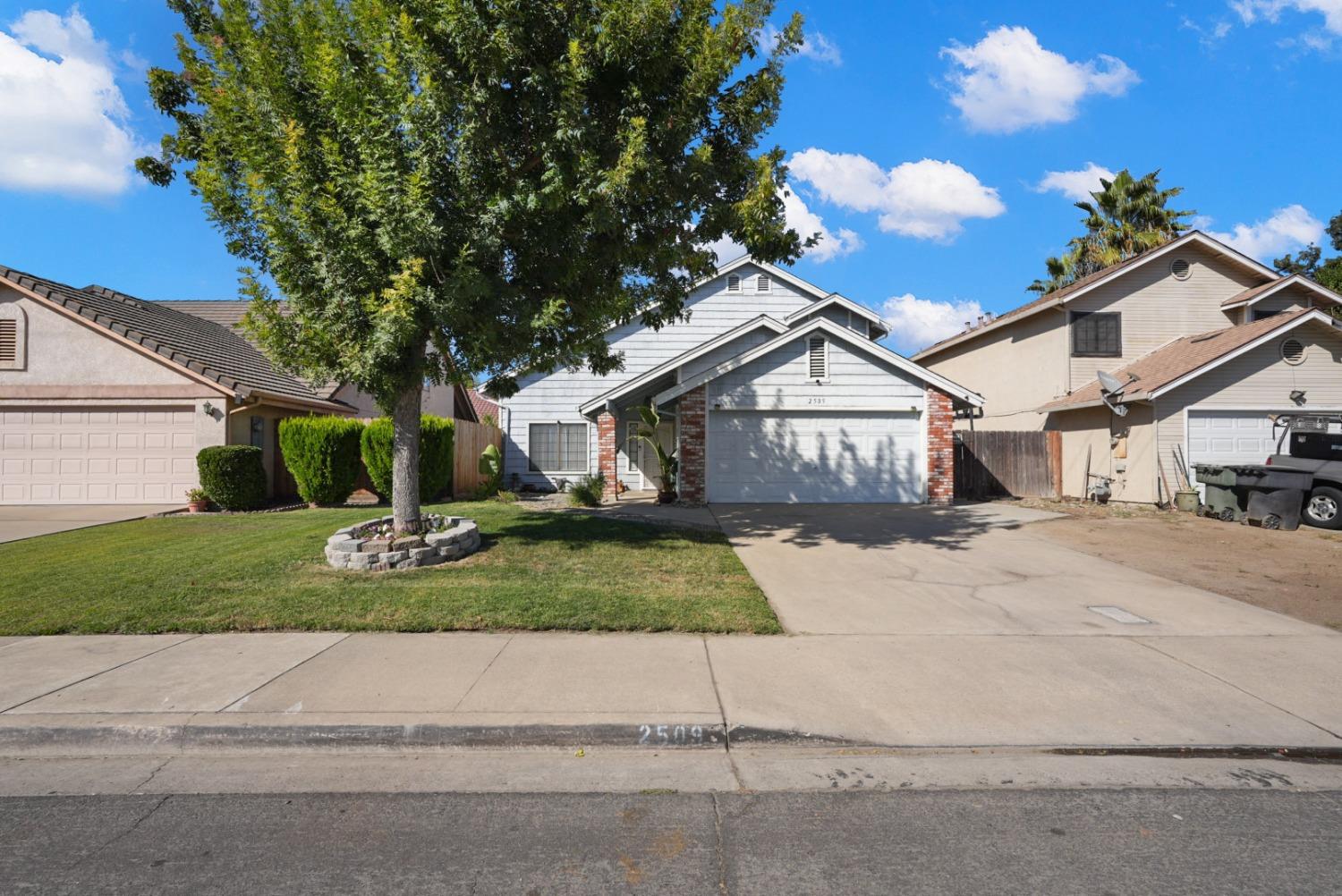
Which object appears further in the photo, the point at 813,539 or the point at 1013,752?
the point at 813,539

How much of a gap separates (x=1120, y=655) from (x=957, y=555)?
4.29 m

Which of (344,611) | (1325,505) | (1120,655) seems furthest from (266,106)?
(1325,505)

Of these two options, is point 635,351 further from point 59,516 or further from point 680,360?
point 59,516

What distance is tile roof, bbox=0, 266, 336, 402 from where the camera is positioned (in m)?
15.5

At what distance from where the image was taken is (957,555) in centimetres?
992

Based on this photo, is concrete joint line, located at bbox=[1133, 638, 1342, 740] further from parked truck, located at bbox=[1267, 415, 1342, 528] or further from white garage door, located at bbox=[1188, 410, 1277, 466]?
white garage door, located at bbox=[1188, 410, 1277, 466]

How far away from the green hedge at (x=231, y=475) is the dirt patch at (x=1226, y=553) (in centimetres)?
1565

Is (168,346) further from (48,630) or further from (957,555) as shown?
(957,555)

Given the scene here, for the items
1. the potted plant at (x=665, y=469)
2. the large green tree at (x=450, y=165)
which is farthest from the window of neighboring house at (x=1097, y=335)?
the large green tree at (x=450, y=165)

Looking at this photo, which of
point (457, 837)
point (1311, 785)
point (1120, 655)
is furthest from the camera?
point (1120, 655)

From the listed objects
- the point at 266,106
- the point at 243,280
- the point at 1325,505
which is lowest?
the point at 1325,505

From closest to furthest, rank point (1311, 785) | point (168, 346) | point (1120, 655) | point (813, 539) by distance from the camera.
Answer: point (1311, 785) < point (1120, 655) < point (813, 539) < point (168, 346)

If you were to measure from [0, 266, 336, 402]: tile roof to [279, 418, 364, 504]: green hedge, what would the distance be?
141 cm

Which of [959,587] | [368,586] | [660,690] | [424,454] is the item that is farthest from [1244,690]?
[424,454]
